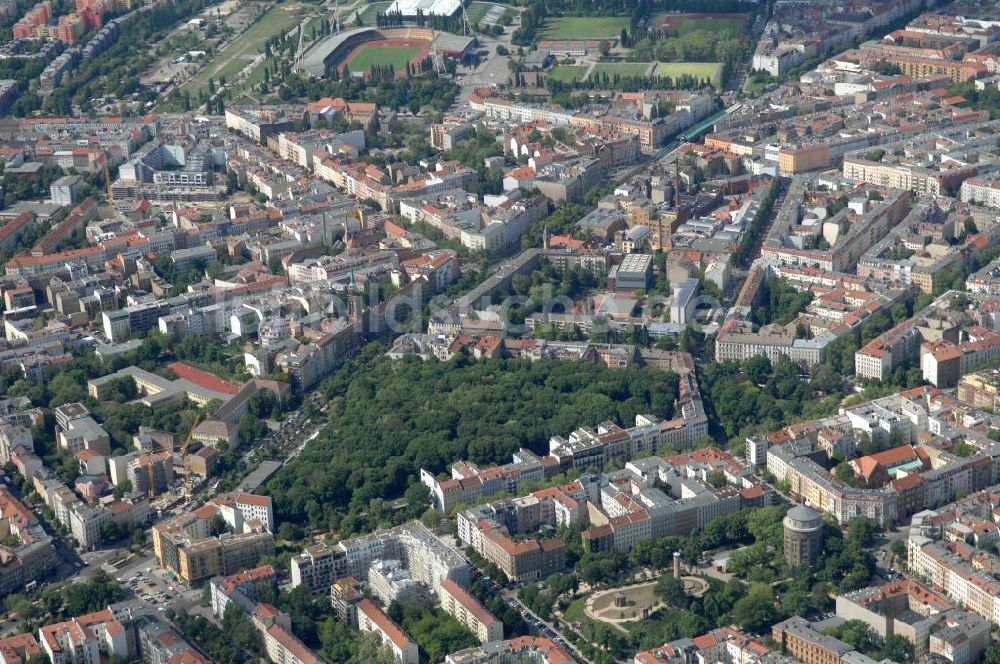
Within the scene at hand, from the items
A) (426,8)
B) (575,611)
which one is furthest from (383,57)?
(575,611)

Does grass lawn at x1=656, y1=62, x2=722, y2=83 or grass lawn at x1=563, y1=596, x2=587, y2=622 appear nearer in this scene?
grass lawn at x1=563, y1=596, x2=587, y2=622

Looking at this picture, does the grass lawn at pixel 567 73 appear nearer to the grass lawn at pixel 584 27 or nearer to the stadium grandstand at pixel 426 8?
the grass lawn at pixel 584 27

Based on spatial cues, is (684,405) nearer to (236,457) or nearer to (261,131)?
(236,457)

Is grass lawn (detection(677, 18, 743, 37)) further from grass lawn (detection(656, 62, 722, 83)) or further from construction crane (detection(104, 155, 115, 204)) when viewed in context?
construction crane (detection(104, 155, 115, 204))

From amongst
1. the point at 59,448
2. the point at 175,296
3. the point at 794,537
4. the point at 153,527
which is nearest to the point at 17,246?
the point at 175,296

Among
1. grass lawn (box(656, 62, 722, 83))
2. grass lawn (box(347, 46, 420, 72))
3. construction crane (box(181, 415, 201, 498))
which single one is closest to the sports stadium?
grass lawn (box(347, 46, 420, 72))

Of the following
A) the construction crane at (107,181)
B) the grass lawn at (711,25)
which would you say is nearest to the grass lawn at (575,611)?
the construction crane at (107,181)

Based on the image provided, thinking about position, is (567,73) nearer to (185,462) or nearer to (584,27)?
(584,27)

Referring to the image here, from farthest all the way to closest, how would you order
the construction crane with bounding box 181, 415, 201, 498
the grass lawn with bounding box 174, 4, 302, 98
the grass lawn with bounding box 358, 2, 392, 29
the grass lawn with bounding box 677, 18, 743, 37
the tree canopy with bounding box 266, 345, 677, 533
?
1. the grass lawn with bounding box 358, 2, 392, 29
2. the grass lawn with bounding box 677, 18, 743, 37
3. the grass lawn with bounding box 174, 4, 302, 98
4. the construction crane with bounding box 181, 415, 201, 498
5. the tree canopy with bounding box 266, 345, 677, 533
